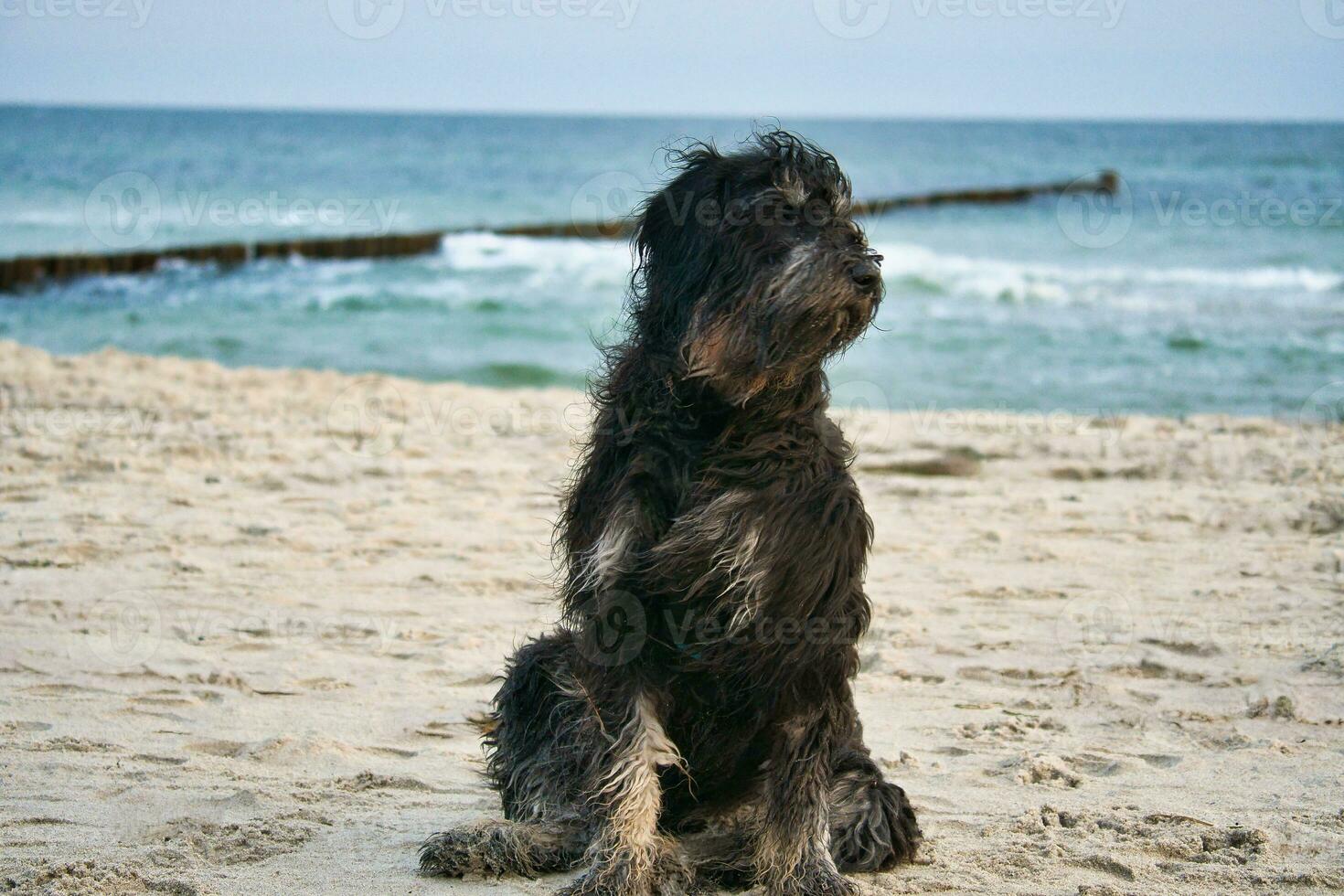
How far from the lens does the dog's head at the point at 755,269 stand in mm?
3441

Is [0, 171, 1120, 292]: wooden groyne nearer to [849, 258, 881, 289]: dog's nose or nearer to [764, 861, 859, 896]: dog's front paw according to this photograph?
[849, 258, 881, 289]: dog's nose

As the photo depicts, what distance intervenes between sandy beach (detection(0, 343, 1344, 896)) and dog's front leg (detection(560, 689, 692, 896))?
0.26 metres

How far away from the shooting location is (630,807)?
367cm

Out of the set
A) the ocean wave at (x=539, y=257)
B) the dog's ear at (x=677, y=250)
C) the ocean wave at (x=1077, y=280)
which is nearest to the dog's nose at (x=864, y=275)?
the dog's ear at (x=677, y=250)

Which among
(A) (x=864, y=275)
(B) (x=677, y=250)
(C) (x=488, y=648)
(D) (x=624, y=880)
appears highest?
(B) (x=677, y=250)

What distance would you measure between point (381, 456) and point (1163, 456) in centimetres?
607

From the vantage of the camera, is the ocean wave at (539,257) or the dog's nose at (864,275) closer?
the dog's nose at (864,275)

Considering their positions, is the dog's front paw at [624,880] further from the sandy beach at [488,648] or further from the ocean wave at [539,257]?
the ocean wave at [539,257]

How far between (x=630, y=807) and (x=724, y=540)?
2.73ft

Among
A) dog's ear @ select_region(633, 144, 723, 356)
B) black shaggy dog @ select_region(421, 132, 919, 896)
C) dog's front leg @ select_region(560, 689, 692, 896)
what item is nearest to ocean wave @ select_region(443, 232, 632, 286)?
dog's ear @ select_region(633, 144, 723, 356)

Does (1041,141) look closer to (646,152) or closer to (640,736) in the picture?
(646,152)

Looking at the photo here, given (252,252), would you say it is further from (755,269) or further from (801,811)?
(801,811)

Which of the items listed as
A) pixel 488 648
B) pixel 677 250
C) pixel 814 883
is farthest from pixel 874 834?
pixel 488 648

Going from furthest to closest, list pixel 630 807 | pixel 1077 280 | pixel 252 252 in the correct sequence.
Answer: pixel 252 252 → pixel 1077 280 → pixel 630 807
